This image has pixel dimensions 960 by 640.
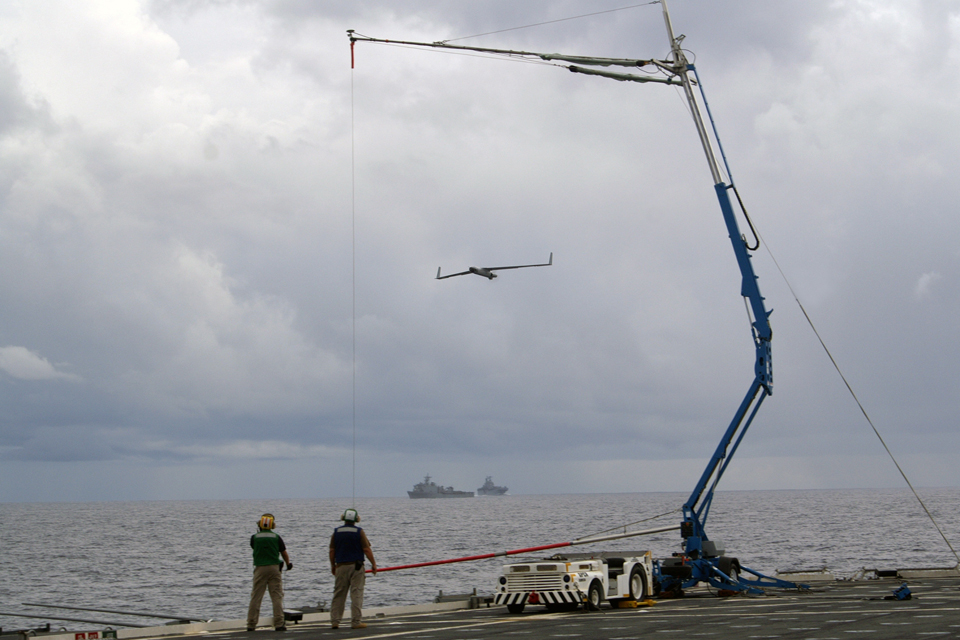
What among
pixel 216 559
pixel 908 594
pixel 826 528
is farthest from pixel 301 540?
pixel 908 594

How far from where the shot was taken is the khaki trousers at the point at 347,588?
19.1 m

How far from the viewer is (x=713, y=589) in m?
30.3

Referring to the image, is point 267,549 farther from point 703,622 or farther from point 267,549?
point 703,622

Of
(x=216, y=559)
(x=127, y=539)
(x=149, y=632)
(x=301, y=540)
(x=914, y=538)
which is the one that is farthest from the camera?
(x=127, y=539)

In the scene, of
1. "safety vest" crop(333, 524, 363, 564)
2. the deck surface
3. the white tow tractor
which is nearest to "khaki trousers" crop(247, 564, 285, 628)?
the deck surface

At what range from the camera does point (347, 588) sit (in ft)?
64.3

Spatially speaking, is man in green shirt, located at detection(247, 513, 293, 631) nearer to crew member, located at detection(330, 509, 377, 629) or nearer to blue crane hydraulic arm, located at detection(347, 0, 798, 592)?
crew member, located at detection(330, 509, 377, 629)

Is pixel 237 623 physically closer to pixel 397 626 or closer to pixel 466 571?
pixel 397 626

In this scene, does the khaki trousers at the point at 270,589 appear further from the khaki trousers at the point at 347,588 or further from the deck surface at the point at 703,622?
the khaki trousers at the point at 347,588

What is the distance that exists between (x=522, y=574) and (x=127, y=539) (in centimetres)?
11702

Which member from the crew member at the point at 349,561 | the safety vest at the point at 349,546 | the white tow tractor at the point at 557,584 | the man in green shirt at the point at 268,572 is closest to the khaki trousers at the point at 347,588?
the crew member at the point at 349,561

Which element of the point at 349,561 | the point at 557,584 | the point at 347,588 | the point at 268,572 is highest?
the point at 349,561

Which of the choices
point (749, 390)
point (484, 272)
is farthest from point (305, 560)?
point (749, 390)

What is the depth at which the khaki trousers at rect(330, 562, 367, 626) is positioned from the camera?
19094mm
